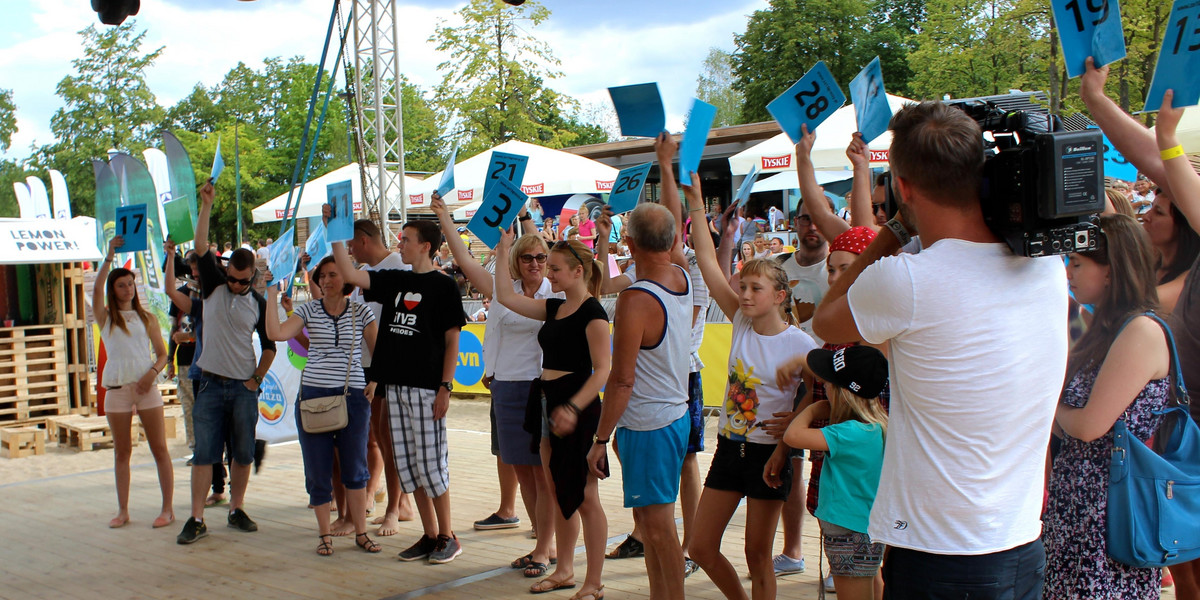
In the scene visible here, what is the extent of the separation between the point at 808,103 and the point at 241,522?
14.9 feet

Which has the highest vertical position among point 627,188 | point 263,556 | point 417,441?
point 627,188

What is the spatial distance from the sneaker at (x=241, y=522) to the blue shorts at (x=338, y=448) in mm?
801

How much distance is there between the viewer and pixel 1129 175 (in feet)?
17.1

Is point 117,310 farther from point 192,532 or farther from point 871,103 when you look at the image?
point 871,103

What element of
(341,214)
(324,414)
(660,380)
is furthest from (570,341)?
(324,414)

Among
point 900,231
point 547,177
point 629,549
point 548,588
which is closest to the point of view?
point 900,231

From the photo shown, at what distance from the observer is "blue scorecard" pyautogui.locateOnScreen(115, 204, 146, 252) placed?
6395 millimetres

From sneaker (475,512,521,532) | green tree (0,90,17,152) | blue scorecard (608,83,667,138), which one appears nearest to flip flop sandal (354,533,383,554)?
sneaker (475,512,521,532)

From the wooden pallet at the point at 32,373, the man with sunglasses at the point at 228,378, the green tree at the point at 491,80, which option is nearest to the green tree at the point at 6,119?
the green tree at the point at 491,80

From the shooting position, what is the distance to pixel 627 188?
5477mm

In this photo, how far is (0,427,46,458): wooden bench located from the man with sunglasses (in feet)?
14.5

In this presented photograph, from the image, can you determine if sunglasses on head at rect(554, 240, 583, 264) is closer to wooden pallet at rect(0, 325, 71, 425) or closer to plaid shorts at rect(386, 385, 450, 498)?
plaid shorts at rect(386, 385, 450, 498)

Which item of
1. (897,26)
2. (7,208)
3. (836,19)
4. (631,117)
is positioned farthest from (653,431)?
(7,208)

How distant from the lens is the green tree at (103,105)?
41.7 m
